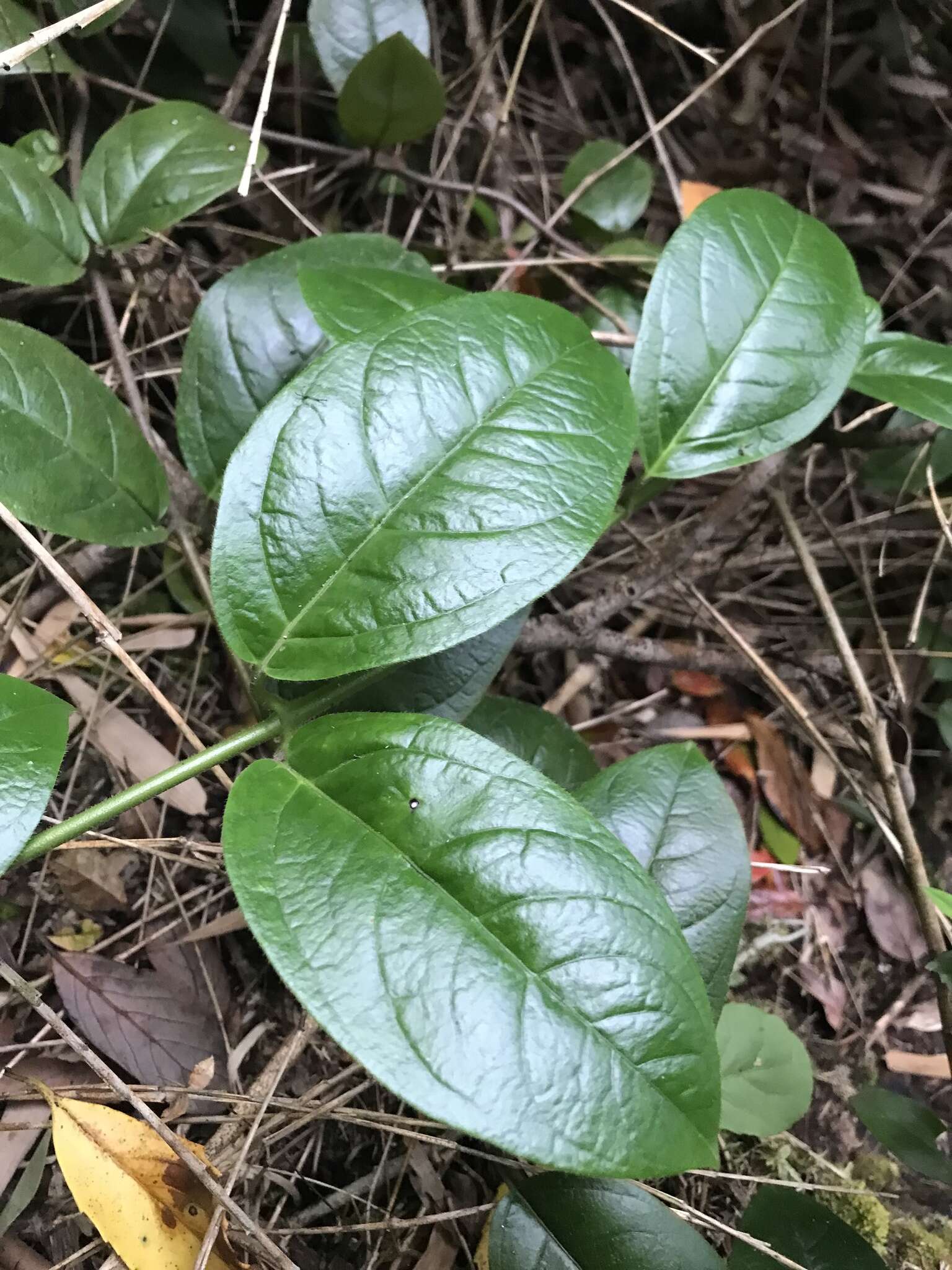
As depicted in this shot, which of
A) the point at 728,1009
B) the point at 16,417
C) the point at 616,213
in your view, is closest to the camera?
the point at 16,417

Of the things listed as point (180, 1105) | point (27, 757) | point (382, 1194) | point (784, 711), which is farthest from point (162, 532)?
point (784, 711)

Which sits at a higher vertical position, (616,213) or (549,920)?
(616,213)

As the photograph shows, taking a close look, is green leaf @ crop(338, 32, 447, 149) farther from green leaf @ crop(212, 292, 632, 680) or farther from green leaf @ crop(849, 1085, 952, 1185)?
green leaf @ crop(849, 1085, 952, 1185)

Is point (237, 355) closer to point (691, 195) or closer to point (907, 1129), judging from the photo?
point (691, 195)

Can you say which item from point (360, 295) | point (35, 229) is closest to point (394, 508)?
point (360, 295)

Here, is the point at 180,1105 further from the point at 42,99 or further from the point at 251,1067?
the point at 42,99

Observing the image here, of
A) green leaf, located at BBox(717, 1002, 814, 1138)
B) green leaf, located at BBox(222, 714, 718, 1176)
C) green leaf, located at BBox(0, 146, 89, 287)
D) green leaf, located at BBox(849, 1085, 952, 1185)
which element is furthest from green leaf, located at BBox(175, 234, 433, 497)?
green leaf, located at BBox(849, 1085, 952, 1185)

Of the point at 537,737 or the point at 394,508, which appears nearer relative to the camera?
the point at 394,508
